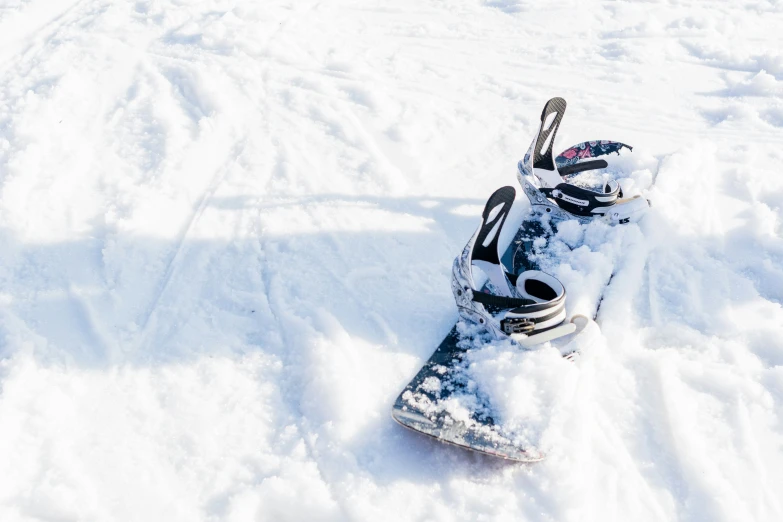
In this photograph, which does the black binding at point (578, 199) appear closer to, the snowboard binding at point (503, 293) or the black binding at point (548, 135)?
the black binding at point (548, 135)

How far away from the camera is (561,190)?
12.7ft

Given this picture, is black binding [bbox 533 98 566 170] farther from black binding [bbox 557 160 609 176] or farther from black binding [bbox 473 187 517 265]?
black binding [bbox 473 187 517 265]

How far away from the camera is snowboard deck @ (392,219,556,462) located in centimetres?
247

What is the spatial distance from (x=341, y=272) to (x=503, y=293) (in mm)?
1034

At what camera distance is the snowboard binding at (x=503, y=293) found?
2.85 meters

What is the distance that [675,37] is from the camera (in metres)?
6.86

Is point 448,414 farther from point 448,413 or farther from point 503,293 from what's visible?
point 503,293

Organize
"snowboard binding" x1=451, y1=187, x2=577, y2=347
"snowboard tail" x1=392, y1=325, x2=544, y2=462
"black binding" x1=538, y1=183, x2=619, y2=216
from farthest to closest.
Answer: "black binding" x1=538, y1=183, x2=619, y2=216 < "snowboard binding" x1=451, y1=187, x2=577, y2=347 < "snowboard tail" x1=392, y1=325, x2=544, y2=462

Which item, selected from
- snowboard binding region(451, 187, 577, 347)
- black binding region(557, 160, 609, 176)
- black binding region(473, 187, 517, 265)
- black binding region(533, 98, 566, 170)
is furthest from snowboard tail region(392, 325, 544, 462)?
black binding region(557, 160, 609, 176)

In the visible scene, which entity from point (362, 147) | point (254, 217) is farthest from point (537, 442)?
point (362, 147)

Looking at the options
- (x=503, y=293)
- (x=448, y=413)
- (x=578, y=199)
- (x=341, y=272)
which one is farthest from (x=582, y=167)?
(x=448, y=413)

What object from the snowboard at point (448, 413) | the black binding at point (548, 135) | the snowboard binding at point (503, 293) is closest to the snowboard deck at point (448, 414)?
the snowboard at point (448, 413)

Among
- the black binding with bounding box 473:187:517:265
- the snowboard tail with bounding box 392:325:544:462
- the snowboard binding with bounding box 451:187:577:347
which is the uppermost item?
the black binding with bounding box 473:187:517:265

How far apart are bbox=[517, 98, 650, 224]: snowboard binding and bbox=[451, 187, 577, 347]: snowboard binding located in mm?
922
